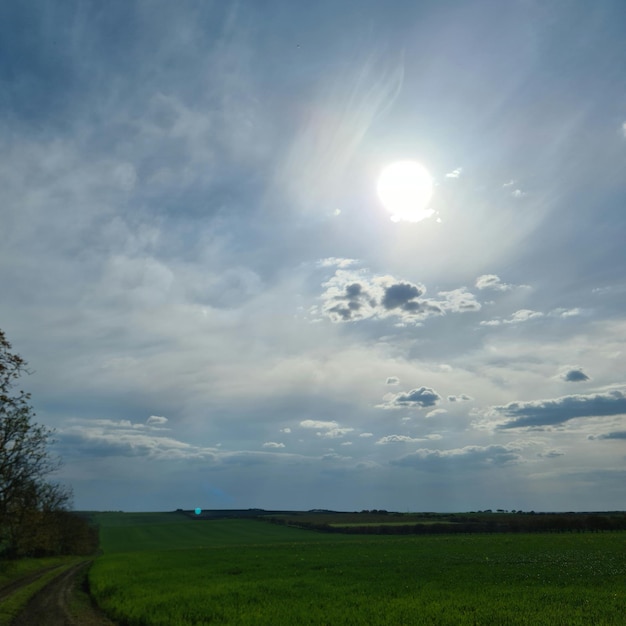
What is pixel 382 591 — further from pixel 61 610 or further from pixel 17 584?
pixel 17 584

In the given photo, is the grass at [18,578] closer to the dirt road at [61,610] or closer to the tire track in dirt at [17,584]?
the tire track in dirt at [17,584]

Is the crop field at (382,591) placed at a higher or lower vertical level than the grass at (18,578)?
higher

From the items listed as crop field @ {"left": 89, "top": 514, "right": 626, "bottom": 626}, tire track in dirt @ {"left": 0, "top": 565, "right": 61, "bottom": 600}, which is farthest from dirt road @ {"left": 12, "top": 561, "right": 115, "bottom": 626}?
tire track in dirt @ {"left": 0, "top": 565, "right": 61, "bottom": 600}

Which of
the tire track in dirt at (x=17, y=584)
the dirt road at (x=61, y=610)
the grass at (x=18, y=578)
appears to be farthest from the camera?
the tire track in dirt at (x=17, y=584)

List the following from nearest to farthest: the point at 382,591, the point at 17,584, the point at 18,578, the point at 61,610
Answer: the point at 61,610 → the point at 382,591 → the point at 17,584 → the point at 18,578

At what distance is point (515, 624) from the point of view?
63.8 feet

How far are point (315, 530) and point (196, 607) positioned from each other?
12582 cm

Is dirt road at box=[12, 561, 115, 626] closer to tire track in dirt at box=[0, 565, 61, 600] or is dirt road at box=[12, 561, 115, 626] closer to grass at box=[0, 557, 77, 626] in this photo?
grass at box=[0, 557, 77, 626]

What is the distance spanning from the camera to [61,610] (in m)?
26.8

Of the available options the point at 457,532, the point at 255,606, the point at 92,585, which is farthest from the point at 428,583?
the point at 457,532

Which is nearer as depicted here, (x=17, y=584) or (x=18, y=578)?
(x=17, y=584)

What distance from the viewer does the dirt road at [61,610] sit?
23484mm

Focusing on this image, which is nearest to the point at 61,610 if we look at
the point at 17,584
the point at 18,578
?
the point at 17,584

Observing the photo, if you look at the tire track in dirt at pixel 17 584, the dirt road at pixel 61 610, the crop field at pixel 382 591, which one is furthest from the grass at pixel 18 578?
the crop field at pixel 382 591
